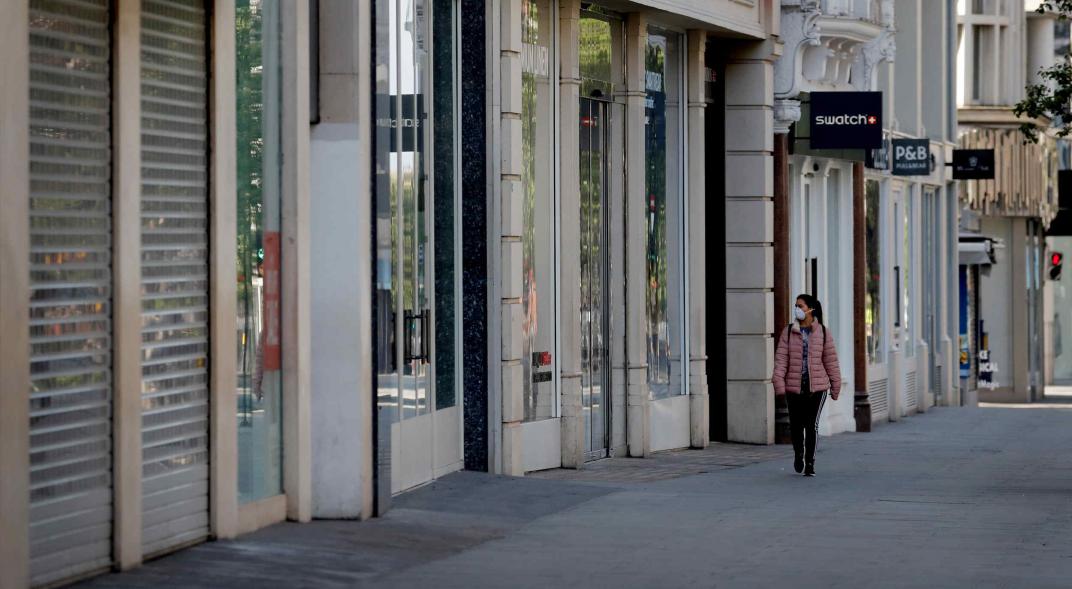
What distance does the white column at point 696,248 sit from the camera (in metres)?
22.8

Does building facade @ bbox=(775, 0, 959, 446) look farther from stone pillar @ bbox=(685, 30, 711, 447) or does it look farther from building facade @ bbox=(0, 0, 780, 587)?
building facade @ bbox=(0, 0, 780, 587)

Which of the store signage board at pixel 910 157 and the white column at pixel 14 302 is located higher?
the store signage board at pixel 910 157

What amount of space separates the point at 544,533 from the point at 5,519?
5.00 metres

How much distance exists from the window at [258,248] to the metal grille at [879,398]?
17569 millimetres

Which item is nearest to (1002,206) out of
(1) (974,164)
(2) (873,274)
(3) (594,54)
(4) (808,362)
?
(1) (974,164)

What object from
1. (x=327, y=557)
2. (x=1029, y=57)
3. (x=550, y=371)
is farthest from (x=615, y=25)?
(x=1029, y=57)

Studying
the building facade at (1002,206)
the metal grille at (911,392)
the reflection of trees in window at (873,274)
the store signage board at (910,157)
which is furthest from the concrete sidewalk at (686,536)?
the building facade at (1002,206)

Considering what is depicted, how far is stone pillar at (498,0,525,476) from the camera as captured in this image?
17.7m

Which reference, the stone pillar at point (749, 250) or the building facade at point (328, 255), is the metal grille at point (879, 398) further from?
the building facade at point (328, 255)

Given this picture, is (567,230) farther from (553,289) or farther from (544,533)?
(544,533)

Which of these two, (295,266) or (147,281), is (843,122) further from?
(147,281)

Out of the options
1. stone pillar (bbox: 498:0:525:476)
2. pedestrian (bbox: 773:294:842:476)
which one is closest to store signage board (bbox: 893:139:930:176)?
pedestrian (bbox: 773:294:842:476)

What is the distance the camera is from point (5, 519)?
9680 mm

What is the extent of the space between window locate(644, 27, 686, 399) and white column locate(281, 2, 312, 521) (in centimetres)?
A: 840
